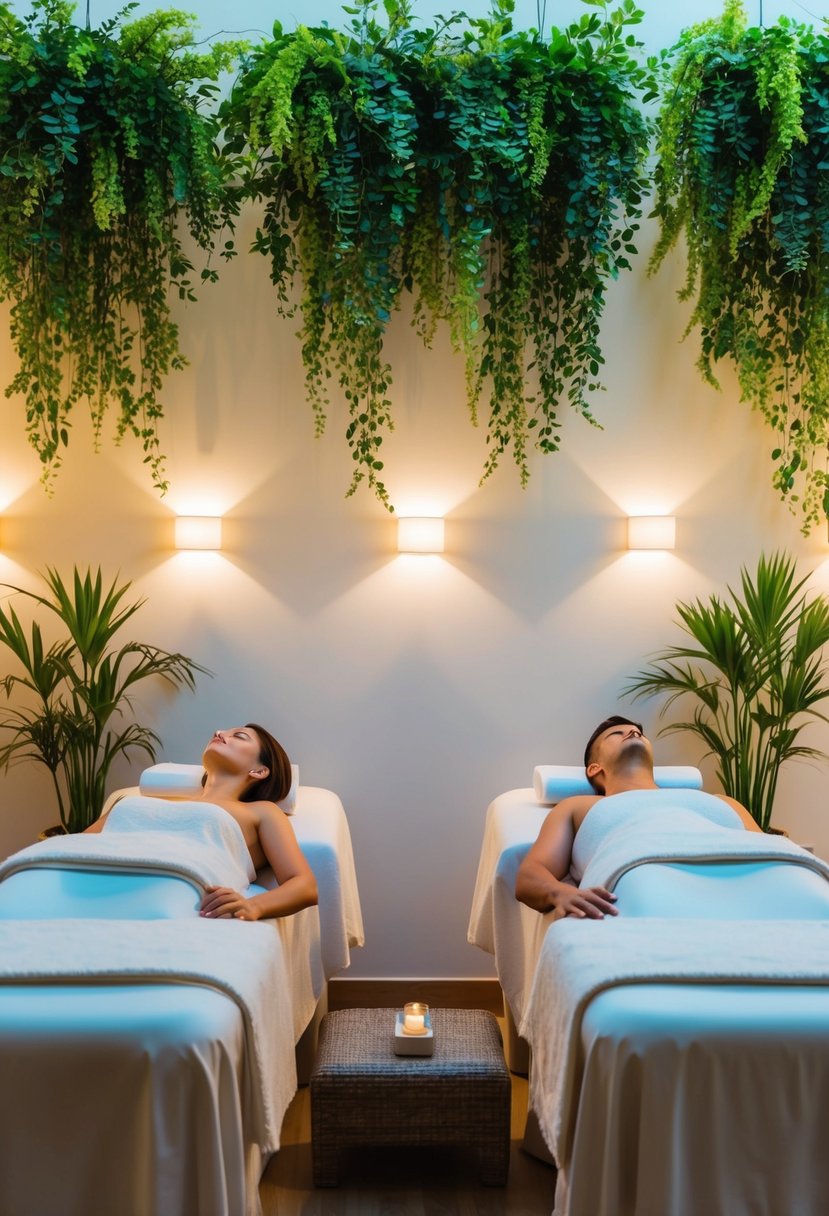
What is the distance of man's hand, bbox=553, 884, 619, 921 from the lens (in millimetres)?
2504

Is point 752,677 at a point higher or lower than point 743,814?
higher

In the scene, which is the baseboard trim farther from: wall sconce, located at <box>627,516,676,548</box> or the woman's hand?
wall sconce, located at <box>627,516,676,548</box>

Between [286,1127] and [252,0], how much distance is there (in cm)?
369

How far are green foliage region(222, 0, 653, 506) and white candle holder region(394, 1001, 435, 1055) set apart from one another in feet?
5.82

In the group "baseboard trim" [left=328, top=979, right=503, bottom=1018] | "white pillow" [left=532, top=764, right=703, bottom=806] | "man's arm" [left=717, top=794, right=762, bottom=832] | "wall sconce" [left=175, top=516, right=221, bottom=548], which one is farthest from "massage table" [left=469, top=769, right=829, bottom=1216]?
"wall sconce" [left=175, top=516, right=221, bottom=548]

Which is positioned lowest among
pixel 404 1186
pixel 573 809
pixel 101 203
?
pixel 404 1186

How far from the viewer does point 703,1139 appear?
1887mm

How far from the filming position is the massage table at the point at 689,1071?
6.18ft

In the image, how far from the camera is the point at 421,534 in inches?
150

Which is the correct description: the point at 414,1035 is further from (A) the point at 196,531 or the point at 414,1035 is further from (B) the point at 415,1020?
(A) the point at 196,531

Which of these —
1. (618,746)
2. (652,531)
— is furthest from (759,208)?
(618,746)

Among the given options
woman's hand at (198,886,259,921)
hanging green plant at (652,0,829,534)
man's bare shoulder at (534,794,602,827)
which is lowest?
woman's hand at (198,886,259,921)

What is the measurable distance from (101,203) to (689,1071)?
2.93m

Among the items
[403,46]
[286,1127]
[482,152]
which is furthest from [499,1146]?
[403,46]
